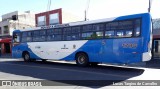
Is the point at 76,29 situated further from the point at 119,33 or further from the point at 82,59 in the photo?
the point at 119,33

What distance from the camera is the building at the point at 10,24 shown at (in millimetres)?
47625

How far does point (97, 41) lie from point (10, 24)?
4182cm

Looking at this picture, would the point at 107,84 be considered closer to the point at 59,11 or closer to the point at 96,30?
the point at 96,30

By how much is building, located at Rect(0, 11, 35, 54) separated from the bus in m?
30.4

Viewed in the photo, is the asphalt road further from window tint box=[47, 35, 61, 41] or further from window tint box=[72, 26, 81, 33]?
window tint box=[47, 35, 61, 41]

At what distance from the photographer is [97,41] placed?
45.9 feet

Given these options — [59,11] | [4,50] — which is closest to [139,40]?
[59,11]

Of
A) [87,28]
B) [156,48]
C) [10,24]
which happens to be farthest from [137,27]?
[10,24]

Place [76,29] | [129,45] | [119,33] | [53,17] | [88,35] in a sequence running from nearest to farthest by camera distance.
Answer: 1. [129,45]
2. [119,33]
3. [88,35]
4. [76,29]
5. [53,17]

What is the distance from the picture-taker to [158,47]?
74.9 ft

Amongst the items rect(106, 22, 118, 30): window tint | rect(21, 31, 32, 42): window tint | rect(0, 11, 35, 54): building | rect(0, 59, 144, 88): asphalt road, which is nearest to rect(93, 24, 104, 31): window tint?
rect(106, 22, 118, 30): window tint

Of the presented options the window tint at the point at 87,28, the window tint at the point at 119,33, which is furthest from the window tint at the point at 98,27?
the window tint at the point at 119,33

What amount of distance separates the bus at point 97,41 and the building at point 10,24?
30.4 metres

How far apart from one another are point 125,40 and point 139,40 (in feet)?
2.84
